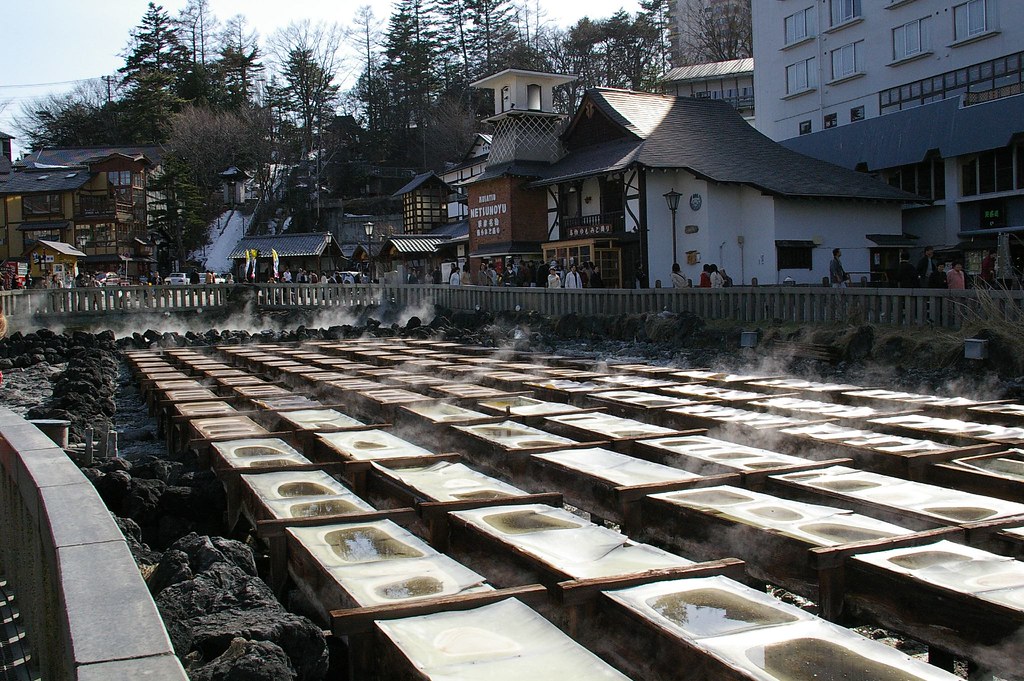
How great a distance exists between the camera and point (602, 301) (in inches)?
826

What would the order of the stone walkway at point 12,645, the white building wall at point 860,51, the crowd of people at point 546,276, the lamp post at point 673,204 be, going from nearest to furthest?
the stone walkway at point 12,645 → the crowd of people at point 546,276 → the lamp post at point 673,204 → the white building wall at point 860,51

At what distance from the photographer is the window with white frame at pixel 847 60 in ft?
Result: 117

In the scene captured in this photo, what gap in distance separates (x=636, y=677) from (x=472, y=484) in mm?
2694

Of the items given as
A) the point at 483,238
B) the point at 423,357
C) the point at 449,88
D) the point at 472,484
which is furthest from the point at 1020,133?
the point at 449,88

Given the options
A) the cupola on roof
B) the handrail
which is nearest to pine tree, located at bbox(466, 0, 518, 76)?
the cupola on roof

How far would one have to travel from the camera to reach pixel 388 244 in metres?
44.8

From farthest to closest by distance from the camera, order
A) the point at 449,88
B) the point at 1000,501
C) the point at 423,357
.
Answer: the point at 449,88
the point at 423,357
the point at 1000,501

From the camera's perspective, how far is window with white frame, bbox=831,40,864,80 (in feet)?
117

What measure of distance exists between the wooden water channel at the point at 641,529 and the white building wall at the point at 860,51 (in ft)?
85.2

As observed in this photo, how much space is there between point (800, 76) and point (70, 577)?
134ft

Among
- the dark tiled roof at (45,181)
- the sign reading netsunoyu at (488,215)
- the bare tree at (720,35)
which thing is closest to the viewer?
the sign reading netsunoyu at (488,215)

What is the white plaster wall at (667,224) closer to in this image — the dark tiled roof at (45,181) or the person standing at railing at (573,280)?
the person standing at railing at (573,280)

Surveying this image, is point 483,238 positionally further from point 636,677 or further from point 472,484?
point 636,677

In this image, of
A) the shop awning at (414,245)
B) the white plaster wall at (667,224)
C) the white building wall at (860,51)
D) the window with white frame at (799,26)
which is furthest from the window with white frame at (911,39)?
the shop awning at (414,245)
